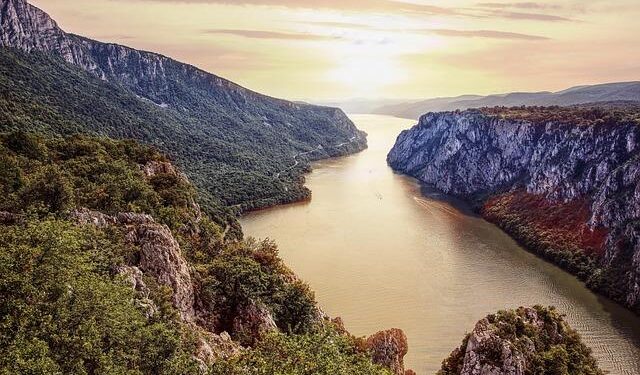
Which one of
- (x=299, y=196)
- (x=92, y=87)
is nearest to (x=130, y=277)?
(x=299, y=196)

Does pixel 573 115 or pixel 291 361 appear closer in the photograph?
pixel 291 361

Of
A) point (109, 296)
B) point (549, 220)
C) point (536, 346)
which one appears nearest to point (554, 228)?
point (549, 220)

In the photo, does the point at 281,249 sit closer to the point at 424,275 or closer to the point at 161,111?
the point at 424,275

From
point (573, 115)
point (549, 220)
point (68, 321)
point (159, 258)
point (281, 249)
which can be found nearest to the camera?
point (68, 321)

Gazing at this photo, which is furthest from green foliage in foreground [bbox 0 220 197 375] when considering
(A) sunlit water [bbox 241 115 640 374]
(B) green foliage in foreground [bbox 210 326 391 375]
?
(A) sunlit water [bbox 241 115 640 374]

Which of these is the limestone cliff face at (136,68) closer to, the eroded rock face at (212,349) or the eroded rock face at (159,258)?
the eroded rock face at (159,258)

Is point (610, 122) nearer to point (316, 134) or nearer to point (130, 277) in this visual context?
point (130, 277)

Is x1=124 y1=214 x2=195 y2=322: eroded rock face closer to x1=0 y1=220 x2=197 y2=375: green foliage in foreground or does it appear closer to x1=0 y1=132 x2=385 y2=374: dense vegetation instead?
x1=0 y1=132 x2=385 y2=374: dense vegetation
